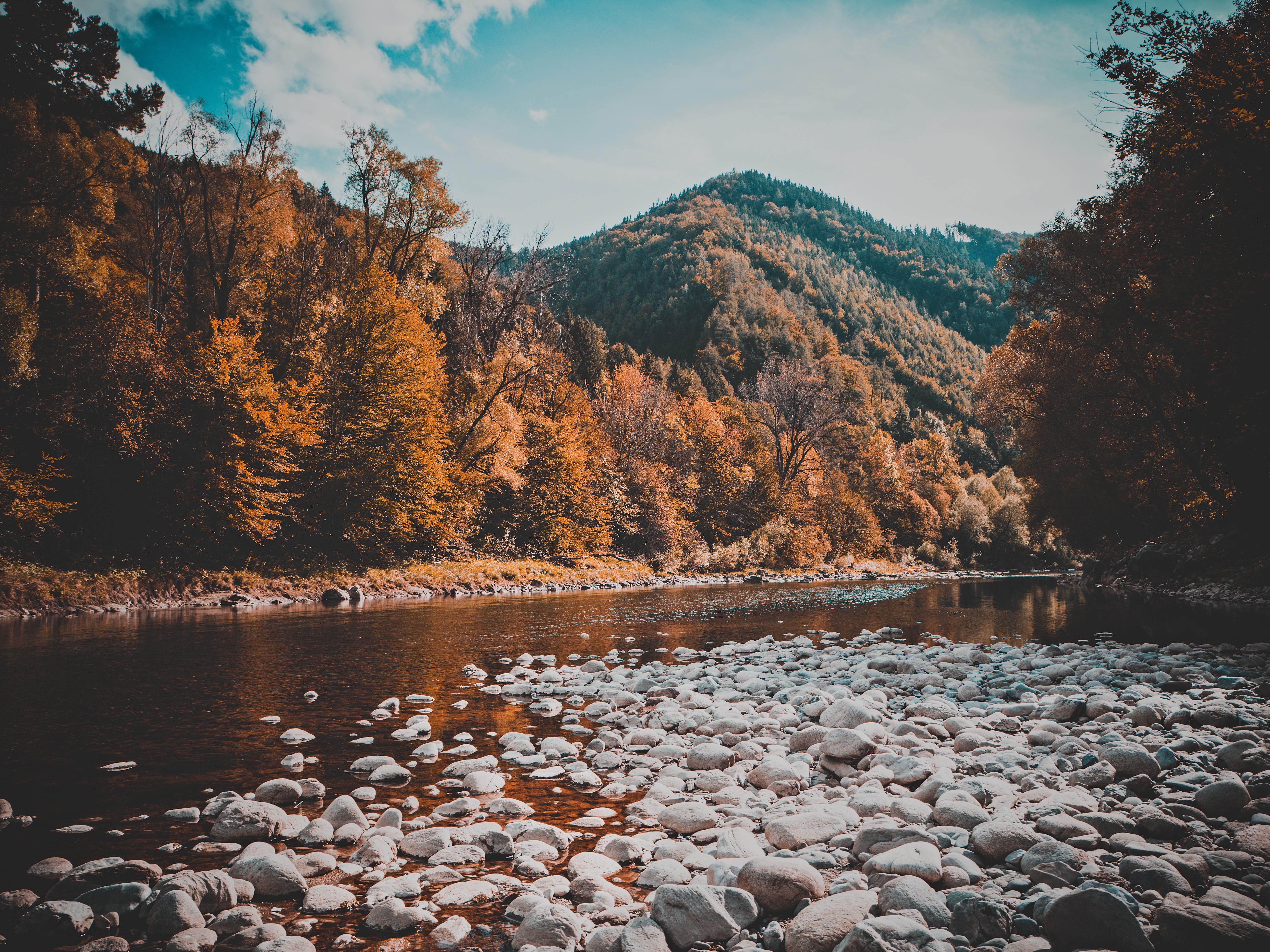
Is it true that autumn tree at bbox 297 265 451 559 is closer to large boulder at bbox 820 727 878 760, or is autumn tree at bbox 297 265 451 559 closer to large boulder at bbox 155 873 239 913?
large boulder at bbox 820 727 878 760

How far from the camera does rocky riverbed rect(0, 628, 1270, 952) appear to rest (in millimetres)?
3049

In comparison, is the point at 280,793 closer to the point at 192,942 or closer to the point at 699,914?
the point at 192,942

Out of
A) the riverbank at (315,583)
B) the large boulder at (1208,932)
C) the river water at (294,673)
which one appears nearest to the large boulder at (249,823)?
the river water at (294,673)

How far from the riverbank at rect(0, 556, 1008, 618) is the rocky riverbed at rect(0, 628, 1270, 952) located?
625 inches

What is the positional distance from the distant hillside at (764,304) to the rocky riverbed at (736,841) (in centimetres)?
7852

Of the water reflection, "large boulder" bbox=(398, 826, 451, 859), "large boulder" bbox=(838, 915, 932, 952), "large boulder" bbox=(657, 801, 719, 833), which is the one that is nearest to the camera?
"large boulder" bbox=(838, 915, 932, 952)

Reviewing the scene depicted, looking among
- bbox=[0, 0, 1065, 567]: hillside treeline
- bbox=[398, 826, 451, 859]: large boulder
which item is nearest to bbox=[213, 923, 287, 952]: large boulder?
bbox=[398, 826, 451, 859]: large boulder

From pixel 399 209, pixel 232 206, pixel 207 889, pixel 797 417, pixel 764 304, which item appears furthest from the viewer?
pixel 764 304

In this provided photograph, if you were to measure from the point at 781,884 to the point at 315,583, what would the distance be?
2421cm

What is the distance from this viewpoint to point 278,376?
26.5 meters

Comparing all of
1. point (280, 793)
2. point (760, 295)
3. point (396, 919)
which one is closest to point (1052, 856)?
point (396, 919)

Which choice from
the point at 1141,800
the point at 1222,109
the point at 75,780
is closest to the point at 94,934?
the point at 75,780

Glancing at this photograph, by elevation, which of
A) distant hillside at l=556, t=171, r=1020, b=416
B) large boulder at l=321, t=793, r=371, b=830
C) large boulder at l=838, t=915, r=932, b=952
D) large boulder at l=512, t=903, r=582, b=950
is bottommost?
large boulder at l=321, t=793, r=371, b=830

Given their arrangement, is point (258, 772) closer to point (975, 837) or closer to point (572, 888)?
point (572, 888)
